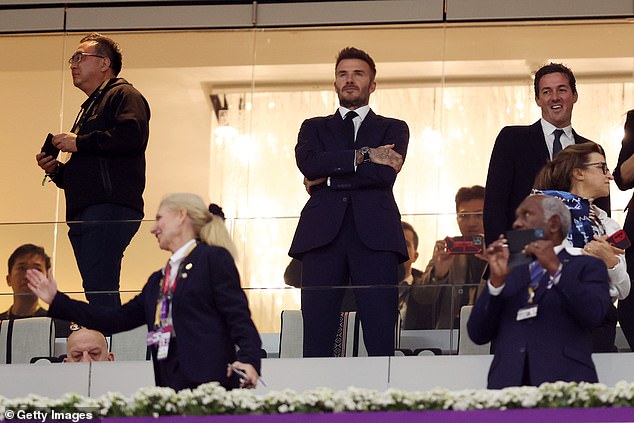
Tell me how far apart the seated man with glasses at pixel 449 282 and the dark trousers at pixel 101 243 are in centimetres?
148

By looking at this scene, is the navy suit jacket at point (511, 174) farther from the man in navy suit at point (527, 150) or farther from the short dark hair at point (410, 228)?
the short dark hair at point (410, 228)

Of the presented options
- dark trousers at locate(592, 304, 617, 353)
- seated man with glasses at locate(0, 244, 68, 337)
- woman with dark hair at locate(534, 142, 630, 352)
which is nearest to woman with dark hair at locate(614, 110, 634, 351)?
dark trousers at locate(592, 304, 617, 353)

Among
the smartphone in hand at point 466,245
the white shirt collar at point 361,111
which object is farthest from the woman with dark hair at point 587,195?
the white shirt collar at point 361,111

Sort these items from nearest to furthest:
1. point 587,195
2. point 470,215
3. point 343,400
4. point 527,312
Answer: point 343,400 → point 527,312 → point 587,195 → point 470,215

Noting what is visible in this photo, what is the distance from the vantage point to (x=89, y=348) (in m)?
7.63

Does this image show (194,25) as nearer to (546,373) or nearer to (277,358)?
(277,358)

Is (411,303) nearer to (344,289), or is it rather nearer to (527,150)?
(344,289)

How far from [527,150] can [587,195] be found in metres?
0.68

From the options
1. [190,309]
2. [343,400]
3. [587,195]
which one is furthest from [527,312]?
[190,309]

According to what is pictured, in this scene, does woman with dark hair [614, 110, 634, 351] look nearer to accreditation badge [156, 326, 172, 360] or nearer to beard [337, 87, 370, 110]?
beard [337, 87, 370, 110]

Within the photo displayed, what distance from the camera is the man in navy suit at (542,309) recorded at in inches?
234

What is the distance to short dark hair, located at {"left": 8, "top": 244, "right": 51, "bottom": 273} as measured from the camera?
8.08m

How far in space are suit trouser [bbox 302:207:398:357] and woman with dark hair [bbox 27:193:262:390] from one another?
1077 mm

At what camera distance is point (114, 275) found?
782 centimetres
